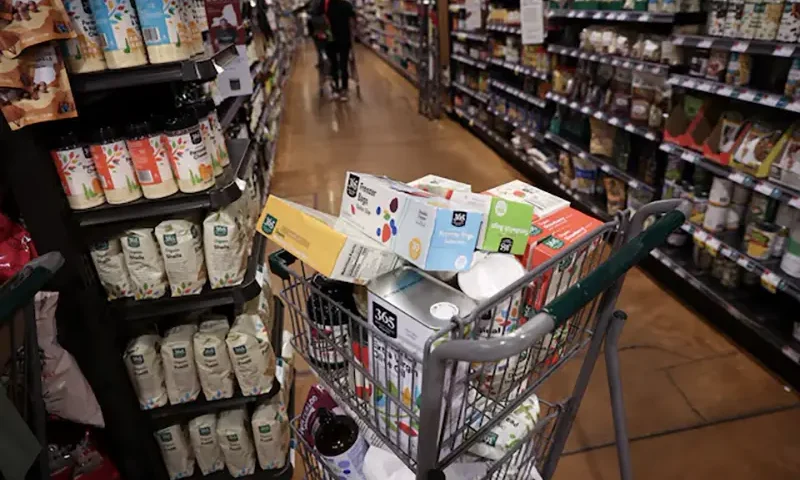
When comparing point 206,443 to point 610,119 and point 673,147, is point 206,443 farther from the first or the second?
point 610,119

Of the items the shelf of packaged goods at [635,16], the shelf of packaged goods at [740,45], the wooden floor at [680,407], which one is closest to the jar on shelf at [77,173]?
the wooden floor at [680,407]

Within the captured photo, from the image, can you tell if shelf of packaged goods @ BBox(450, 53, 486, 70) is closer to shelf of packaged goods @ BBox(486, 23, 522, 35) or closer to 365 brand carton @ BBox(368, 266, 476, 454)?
shelf of packaged goods @ BBox(486, 23, 522, 35)

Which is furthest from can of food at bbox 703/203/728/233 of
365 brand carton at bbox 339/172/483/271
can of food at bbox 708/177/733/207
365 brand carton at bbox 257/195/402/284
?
365 brand carton at bbox 257/195/402/284

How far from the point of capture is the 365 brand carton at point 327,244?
969 mm

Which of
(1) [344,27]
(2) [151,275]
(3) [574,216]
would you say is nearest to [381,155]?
(1) [344,27]

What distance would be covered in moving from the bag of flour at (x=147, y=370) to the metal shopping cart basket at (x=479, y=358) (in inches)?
28.8

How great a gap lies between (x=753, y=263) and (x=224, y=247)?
2.33 metres

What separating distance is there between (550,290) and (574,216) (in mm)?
191

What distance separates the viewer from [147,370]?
175 centimetres

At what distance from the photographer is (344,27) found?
8570 mm

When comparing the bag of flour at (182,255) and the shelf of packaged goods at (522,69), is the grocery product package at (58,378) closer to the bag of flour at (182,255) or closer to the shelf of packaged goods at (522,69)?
the bag of flour at (182,255)

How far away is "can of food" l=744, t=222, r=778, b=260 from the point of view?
7.79 feet

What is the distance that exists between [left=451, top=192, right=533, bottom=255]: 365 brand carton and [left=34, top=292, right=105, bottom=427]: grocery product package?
1188 millimetres

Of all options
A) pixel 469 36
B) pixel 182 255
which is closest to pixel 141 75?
pixel 182 255
